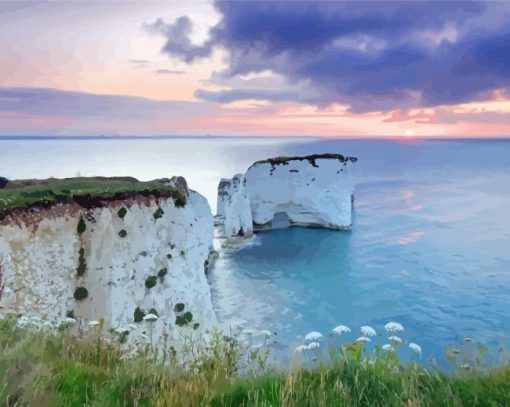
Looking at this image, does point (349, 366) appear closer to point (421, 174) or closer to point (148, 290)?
point (148, 290)

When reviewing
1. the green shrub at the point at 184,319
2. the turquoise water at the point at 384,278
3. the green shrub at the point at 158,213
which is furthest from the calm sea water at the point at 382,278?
the green shrub at the point at 158,213

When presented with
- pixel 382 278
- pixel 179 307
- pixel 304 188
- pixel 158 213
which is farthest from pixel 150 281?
pixel 304 188

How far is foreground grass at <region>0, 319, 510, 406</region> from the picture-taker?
4098 millimetres

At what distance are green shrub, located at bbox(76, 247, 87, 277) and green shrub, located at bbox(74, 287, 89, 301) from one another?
534mm

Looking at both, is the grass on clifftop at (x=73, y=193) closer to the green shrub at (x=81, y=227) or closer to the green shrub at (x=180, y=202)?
the green shrub at (x=180, y=202)

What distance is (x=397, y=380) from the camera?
475 centimetres

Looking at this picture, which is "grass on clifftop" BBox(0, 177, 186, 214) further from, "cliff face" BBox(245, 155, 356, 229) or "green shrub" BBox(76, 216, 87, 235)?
"cliff face" BBox(245, 155, 356, 229)

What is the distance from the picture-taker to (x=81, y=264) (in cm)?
1636

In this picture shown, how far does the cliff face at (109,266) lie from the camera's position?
49.0 feet

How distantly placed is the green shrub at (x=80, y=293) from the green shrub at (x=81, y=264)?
53 cm

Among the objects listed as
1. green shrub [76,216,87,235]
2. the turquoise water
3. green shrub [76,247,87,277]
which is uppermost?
green shrub [76,216,87,235]

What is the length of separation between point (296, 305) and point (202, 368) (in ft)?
81.5

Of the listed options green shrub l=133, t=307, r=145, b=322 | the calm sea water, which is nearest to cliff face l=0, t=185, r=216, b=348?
green shrub l=133, t=307, r=145, b=322

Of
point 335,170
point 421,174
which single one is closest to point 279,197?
point 335,170
